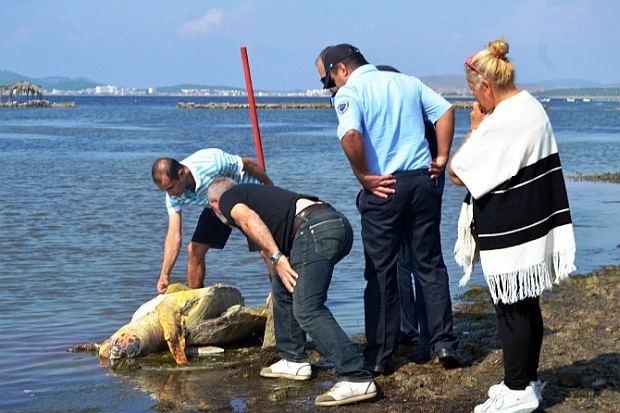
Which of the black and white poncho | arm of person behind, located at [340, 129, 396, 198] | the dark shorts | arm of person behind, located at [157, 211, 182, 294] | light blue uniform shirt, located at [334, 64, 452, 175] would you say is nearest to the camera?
the black and white poncho

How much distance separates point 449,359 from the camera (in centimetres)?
624

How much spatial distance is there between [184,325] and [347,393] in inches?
81.6

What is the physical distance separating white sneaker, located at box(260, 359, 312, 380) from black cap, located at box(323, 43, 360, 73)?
6.24ft

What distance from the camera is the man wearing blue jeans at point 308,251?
572 centimetres

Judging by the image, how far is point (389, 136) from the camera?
6.10 m

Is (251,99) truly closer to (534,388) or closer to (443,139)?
(443,139)

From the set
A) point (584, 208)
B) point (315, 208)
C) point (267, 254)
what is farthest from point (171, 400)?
point (584, 208)

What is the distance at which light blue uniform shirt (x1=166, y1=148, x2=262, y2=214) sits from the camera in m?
7.10

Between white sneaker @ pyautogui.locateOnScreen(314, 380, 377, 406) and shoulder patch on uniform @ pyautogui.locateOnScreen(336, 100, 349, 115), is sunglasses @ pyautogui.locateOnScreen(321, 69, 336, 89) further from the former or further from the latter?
white sneaker @ pyautogui.locateOnScreen(314, 380, 377, 406)

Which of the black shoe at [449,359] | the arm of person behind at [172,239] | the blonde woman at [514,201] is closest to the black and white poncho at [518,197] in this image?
the blonde woman at [514,201]

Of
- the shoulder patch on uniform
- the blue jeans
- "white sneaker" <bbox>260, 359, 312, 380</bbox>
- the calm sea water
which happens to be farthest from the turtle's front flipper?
the shoulder patch on uniform

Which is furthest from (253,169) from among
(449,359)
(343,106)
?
(449,359)

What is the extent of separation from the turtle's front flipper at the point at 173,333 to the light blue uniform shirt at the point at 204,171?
77 centimetres

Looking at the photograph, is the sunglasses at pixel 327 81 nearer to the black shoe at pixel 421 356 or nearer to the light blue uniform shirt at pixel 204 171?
the light blue uniform shirt at pixel 204 171
